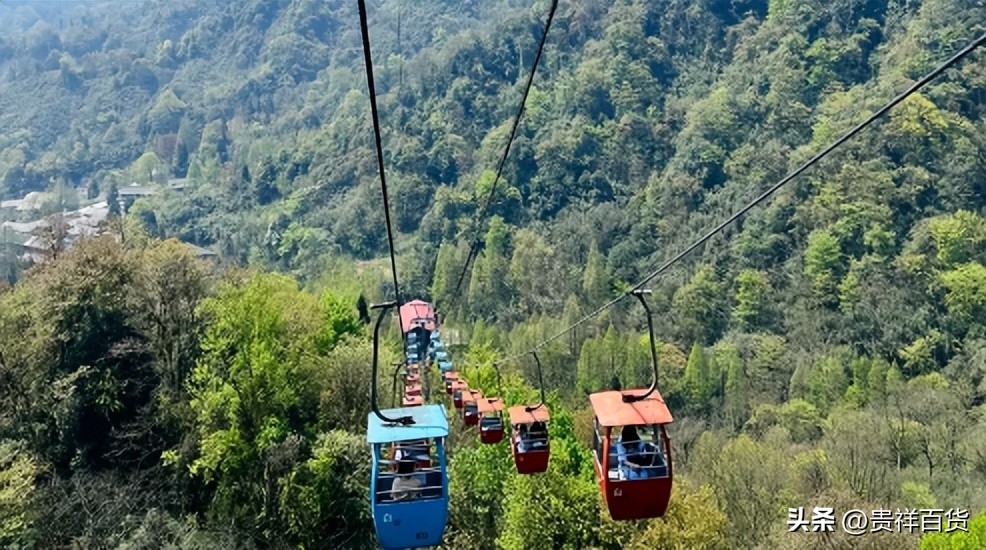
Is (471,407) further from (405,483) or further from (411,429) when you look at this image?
(411,429)

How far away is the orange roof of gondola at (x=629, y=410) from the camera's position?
348 inches

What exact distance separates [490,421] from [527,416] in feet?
11.5

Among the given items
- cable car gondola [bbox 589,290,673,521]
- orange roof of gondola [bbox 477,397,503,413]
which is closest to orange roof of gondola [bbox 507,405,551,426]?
orange roof of gondola [bbox 477,397,503,413]

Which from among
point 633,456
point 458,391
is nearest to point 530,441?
point 633,456

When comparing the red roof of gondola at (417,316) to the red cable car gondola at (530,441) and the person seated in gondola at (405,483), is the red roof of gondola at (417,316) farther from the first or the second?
the person seated in gondola at (405,483)

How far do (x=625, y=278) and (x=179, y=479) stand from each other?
207 feet

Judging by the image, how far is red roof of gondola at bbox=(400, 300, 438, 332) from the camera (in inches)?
1284

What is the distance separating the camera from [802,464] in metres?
32.8

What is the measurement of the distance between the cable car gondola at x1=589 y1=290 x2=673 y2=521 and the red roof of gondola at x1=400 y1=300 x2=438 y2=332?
2222cm

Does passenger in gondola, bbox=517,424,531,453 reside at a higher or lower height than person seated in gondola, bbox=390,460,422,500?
higher

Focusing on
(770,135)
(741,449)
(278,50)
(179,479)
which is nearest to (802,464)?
(741,449)

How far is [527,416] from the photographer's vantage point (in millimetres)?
15031

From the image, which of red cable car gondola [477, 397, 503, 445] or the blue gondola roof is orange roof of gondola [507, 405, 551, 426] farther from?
the blue gondola roof

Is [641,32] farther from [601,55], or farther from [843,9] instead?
[843,9]
